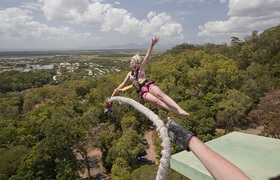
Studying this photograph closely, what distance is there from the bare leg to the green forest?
1697 cm

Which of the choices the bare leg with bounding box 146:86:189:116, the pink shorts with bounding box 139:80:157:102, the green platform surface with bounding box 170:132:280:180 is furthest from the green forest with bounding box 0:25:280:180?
the bare leg with bounding box 146:86:189:116

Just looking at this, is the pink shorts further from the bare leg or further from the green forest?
the green forest

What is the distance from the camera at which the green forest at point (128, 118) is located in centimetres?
2733

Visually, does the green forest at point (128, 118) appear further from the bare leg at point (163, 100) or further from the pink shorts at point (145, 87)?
the bare leg at point (163, 100)

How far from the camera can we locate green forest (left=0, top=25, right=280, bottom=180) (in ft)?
89.7

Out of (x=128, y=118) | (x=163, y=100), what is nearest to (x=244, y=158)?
(x=163, y=100)

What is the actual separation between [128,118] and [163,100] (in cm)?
3187

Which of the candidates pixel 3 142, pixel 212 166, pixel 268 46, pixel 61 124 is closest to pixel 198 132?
pixel 61 124

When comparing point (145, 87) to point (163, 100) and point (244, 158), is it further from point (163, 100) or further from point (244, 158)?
point (244, 158)

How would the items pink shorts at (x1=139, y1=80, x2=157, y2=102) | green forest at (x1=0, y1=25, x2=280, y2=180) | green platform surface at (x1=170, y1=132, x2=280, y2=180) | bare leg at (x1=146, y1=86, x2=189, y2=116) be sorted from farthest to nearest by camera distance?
green forest at (x1=0, y1=25, x2=280, y2=180) < green platform surface at (x1=170, y1=132, x2=280, y2=180) < pink shorts at (x1=139, y1=80, x2=157, y2=102) < bare leg at (x1=146, y1=86, x2=189, y2=116)

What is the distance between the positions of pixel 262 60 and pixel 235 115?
27.1m

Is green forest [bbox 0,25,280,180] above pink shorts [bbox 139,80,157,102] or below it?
below

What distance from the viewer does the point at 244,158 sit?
10664 millimetres

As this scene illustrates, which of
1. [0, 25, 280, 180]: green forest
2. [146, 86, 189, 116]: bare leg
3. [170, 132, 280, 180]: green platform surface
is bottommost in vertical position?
[0, 25, 280, 180]: green forest
